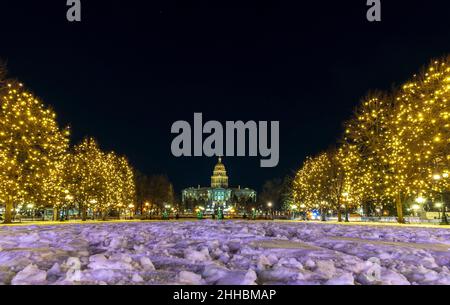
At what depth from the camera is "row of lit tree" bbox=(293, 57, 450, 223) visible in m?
27.4

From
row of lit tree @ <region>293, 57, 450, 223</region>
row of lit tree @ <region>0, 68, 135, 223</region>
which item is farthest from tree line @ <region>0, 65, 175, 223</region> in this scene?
row of lit tree @ <region>293, 57, 450, 223</region>

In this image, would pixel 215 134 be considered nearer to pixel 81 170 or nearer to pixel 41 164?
pixel 41 164

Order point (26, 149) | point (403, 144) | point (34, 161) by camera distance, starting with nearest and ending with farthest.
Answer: point (403, 144) < point (26, 149) < point (34, 161)

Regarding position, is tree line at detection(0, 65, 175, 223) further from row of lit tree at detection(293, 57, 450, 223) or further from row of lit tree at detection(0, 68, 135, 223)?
row of lit tree at detection(293, 57, 450, 223)

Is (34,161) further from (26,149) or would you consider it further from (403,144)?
(403,144)

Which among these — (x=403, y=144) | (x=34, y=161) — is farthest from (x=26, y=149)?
(x=403, y=144)

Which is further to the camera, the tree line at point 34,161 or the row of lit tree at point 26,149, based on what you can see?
the tree line at point 34,161

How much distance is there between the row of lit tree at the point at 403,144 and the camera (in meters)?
27.4

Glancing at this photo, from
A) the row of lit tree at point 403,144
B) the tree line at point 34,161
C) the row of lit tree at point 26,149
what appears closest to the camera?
the row of lit tree at point 403,144

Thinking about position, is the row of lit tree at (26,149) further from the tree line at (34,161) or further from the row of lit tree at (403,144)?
the row of lit tree at (403,144)

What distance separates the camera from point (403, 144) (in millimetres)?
32312

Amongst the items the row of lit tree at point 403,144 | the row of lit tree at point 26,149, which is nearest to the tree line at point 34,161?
the row of lit tree at point 26,149
